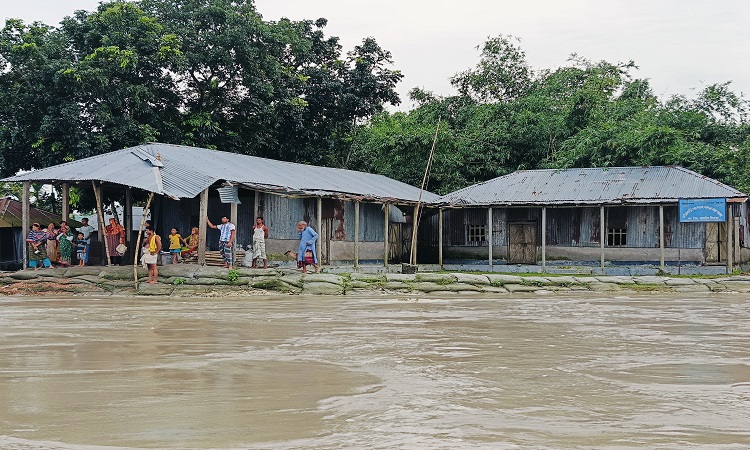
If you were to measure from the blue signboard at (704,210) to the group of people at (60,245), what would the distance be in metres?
14.6

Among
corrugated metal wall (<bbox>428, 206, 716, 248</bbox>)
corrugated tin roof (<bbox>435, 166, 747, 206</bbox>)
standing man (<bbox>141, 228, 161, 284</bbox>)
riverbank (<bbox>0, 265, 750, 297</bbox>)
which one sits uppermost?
corrugated tin roof (<bbox>435, 166, 747, 206</bbox>)

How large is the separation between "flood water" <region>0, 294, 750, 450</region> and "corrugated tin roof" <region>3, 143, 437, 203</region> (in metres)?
5.21

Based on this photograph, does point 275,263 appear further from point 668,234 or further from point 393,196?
point 668,234

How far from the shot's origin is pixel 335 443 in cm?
517

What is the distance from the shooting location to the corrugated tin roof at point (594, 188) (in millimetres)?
23172

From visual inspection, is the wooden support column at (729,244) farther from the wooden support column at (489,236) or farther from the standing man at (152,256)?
the standing man at (152,256)

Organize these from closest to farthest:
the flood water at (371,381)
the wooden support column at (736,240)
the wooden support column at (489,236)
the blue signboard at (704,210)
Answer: the flood water at (371,381)
the blue signboard at (704,210)
the wooden support column at (736,240)
the wooden support column at (489,236)

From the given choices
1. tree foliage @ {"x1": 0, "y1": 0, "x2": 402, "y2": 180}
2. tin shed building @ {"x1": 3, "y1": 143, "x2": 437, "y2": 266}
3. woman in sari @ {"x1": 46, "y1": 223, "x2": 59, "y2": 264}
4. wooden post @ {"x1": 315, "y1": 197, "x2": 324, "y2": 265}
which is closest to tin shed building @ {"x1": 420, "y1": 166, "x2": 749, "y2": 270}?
tin shed building @ {"x1": 3, "y1": 143, "x2": 437, "y2": 266}

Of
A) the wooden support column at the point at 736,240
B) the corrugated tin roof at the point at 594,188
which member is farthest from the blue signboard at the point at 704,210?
the wooden support column at the point at 736,240

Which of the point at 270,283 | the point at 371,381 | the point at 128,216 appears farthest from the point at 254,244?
the point at 371,381

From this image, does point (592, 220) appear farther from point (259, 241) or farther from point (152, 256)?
point (152, 256)

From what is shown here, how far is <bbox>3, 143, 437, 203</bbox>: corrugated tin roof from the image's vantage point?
17.9 m

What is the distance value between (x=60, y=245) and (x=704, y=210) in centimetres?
1635

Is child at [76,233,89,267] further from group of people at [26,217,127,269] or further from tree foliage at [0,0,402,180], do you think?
tree foliage at [0,0,402,180]
